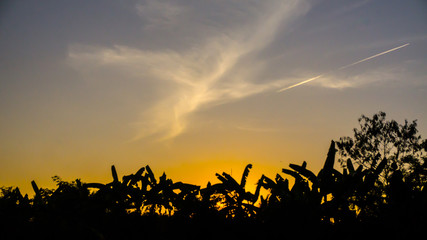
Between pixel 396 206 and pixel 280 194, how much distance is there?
1.33 ft

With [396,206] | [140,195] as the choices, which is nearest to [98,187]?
[140,195]

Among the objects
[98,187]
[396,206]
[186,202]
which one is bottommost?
[396,206]

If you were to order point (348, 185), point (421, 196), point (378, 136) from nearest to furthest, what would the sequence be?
point (421, 196), point (348, 185), point (378, 136)

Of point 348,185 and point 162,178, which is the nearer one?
point 348,185

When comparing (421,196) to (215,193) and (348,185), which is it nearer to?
(348,185)

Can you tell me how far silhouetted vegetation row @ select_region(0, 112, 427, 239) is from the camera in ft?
3.54

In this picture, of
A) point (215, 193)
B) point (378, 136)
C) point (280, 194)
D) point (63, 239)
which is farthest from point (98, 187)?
point (378, 136)

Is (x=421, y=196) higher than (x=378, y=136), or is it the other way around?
(x=378, y=136)

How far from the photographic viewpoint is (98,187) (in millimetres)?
1665

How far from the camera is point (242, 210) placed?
4.48 ft

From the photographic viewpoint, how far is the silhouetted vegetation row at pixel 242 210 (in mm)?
1080

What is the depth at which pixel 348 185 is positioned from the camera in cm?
113

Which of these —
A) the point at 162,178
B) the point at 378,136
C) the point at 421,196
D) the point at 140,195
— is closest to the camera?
the point at 421,196

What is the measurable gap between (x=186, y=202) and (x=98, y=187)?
1.82 ft
